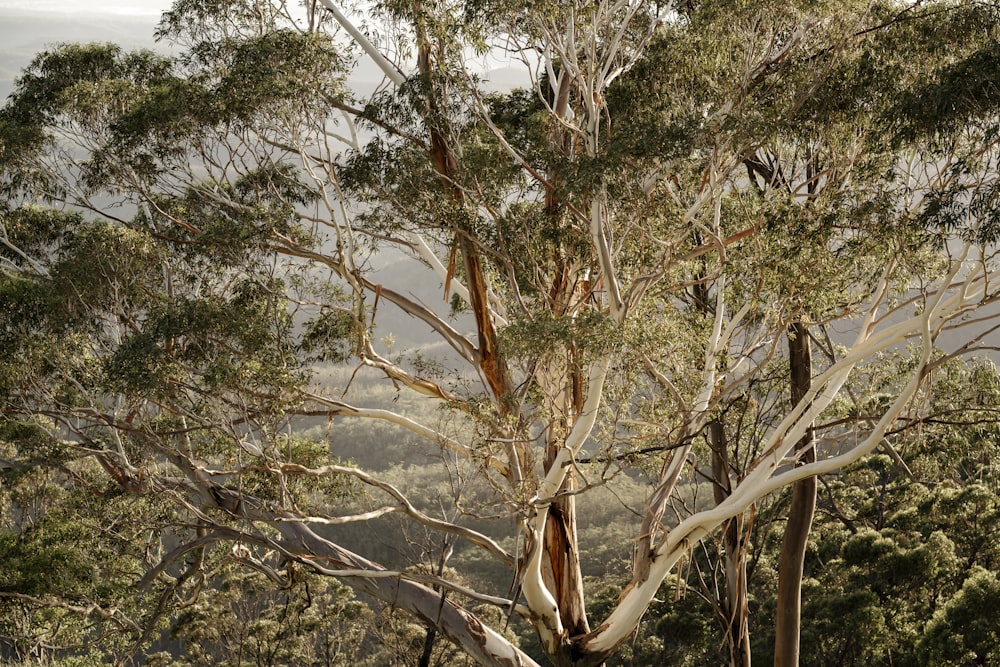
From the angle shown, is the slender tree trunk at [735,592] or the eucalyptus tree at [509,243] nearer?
the eucalyptus tree at [509,243]

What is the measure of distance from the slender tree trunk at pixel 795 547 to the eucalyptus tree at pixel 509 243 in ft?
0.87

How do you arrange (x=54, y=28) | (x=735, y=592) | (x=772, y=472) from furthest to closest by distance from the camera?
(x=54, y=28) → (x=735, y=592) → (x=772, y=472)

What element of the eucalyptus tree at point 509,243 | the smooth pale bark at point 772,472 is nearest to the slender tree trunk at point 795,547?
the eucalyptus tree at point 509,243

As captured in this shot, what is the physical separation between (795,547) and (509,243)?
371 cm

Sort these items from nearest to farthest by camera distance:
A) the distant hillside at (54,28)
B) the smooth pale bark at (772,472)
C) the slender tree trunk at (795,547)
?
the smooth pale bark at (772,472)
the slender tree trunk at (795,547)
the distant hillside at (54,28)

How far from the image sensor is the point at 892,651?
1054 centimetres

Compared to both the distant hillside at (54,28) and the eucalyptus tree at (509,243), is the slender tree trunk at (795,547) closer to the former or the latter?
the eucalyptus tree at (509,243)

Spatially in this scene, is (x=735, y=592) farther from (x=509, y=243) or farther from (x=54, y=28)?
(x=54, y=28)

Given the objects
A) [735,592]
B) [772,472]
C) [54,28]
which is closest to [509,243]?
[772,472]

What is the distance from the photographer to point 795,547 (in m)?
7.88

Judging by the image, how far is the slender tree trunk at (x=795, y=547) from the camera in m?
7.74

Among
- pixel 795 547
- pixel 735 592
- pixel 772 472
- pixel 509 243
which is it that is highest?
pixel 509 243

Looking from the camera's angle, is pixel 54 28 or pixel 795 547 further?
pixel 54 28

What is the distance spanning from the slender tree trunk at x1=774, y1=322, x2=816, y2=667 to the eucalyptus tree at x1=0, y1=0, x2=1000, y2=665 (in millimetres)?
266
